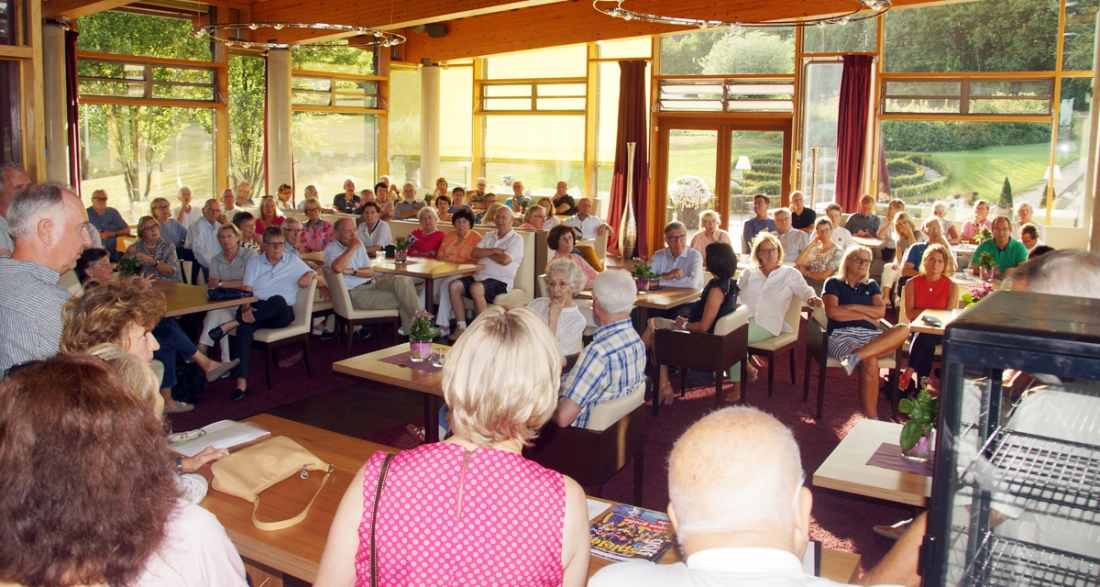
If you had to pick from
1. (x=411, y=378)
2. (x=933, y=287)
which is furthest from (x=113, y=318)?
(x=933, y=287)

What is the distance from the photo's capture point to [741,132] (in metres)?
15.1

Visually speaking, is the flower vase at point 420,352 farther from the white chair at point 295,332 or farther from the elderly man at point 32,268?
the white chair at point 295,332

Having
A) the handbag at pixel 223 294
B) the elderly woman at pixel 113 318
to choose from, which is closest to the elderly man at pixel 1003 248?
the handbag at pixel 223 294

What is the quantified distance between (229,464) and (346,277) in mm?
5550

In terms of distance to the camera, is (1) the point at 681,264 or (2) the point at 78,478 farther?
(1) the point at 681,264

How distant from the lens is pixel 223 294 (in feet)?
22.1

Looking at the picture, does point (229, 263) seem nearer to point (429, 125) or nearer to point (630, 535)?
point (630, 535)

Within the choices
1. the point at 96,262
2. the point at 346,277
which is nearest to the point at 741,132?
the point at 346,277

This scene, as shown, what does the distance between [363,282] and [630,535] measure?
6144 mm

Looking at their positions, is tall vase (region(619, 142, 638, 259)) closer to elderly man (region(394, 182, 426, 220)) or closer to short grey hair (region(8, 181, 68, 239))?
elderly man (region(394, 182, 426, 220))

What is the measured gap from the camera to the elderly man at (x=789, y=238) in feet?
34.7

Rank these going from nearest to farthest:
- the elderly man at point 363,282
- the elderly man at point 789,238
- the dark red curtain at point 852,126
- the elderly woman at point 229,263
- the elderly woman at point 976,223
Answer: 1. the elderly woman at point 229,263
2. the elderly man at point 363,282
3. the elderly man at point 789,238
4. the elderly woman at point 976,223
5. the dark red curtain at point 852,126

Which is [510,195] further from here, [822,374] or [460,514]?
[460,514]

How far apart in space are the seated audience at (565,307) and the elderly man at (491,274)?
3.39 m
